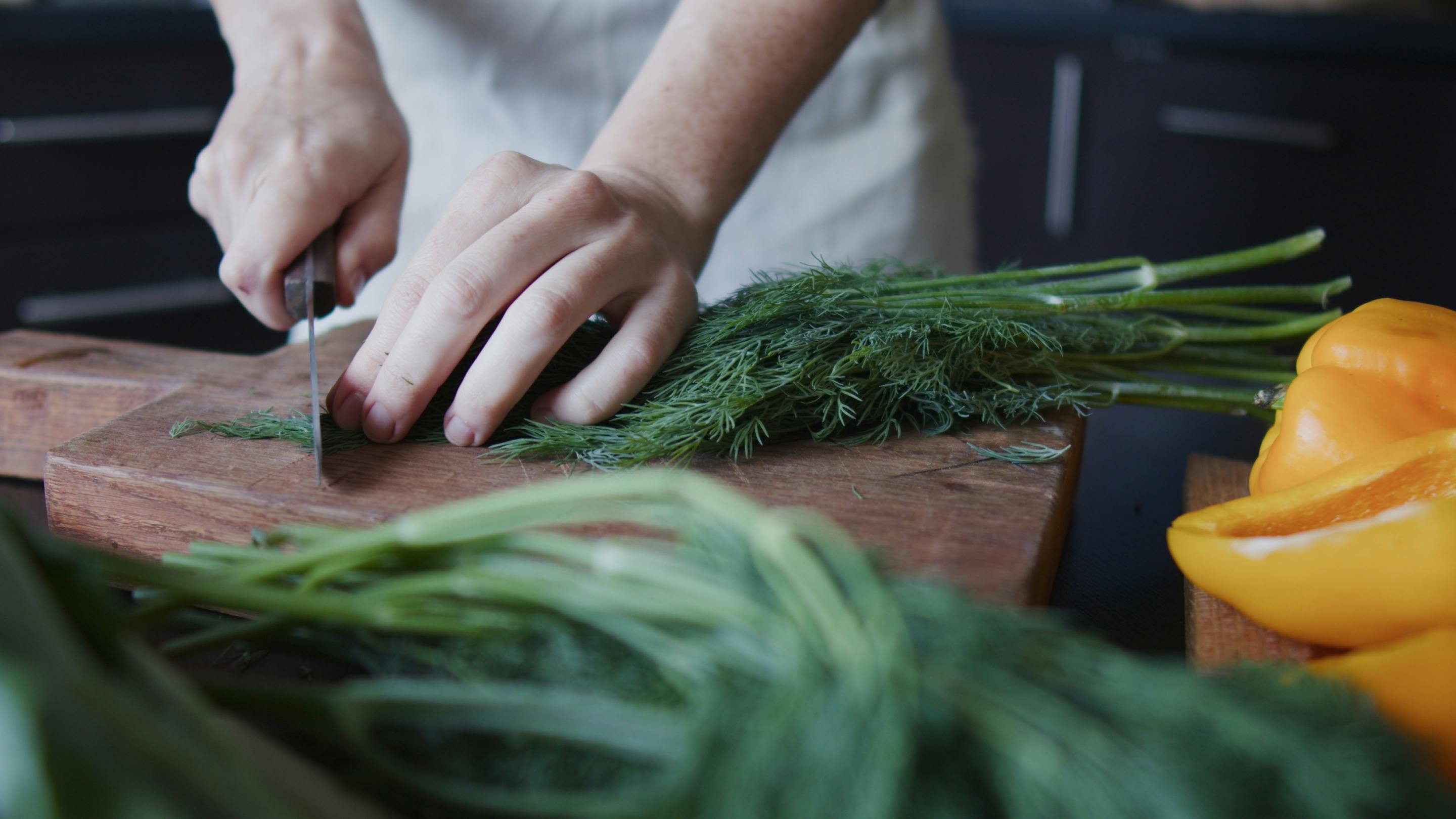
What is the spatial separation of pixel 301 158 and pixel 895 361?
2.04 feet

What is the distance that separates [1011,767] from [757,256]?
1351 mm

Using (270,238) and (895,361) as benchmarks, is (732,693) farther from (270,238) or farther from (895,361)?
(270,238)

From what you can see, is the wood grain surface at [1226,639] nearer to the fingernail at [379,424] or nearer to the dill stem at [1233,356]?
the dill stem at [1233,356]

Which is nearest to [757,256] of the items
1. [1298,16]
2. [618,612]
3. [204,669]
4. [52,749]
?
[204,669]

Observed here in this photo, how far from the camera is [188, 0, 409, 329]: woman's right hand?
103 cm

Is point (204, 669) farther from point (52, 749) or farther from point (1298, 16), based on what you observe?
point (1298, 16)

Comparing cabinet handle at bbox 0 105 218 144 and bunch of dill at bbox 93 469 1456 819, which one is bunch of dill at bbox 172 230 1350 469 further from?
cabinet handle at bbox 0 105 218 144

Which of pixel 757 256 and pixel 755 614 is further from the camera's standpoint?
pixel 757 256

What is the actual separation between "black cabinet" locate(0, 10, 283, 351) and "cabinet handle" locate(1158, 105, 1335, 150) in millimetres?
2491

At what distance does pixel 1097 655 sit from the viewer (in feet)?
1.58

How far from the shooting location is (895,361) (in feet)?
3.08

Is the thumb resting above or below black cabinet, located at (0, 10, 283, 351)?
above

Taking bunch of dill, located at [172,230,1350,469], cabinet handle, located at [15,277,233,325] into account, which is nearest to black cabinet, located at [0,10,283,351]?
cabinet handle, located at [15,277,233,325]

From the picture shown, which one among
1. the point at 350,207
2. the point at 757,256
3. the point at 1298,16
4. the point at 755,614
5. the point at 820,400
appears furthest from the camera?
the point at 1298,16
